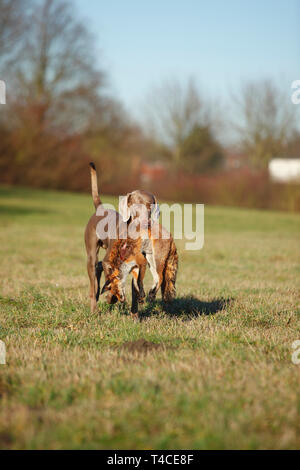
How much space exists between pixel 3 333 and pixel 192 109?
147 feet

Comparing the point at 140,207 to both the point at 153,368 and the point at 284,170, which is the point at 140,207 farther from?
the point at 284,170

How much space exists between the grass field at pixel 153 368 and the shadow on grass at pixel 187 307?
0.02 meters

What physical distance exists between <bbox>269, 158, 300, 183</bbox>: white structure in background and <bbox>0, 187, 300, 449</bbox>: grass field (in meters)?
25.7

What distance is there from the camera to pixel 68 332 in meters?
4.61

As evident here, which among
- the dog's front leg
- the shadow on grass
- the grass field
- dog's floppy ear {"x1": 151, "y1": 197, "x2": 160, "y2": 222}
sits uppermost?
dog's floppy ear {"x1": 151, "y1": 197, "x2": 160, "y2": 222}

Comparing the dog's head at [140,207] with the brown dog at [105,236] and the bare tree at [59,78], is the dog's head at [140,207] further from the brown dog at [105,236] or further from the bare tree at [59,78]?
the bare tree at [59,78]

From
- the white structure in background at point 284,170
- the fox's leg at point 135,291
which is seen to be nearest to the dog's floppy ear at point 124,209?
the fox's leg at point 135,291

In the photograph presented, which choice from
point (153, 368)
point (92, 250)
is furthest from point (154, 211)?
point (153, 368)

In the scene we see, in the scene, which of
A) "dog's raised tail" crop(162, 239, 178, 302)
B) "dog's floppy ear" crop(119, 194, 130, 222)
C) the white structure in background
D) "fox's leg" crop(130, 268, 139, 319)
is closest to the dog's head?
"dog's floppy ear" crop(119, 194, 130, 222)

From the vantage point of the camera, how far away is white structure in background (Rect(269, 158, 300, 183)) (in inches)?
1278

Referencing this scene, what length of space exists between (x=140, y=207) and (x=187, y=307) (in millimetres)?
1771

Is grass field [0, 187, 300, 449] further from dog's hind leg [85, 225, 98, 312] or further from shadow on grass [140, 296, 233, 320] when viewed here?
dog's hind leg [85, 225, 98, 312]
